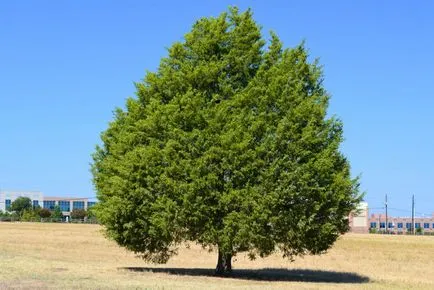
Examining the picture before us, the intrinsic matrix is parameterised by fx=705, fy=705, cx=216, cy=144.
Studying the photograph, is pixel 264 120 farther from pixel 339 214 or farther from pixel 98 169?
pixel 98 169

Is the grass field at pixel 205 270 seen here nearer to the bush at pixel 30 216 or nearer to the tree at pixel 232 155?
the tree at pixel 232 155

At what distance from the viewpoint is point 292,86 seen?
33.9m

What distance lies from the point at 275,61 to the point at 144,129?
7386 millimetres

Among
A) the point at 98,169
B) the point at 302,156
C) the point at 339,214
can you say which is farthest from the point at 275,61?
the point at 98,169

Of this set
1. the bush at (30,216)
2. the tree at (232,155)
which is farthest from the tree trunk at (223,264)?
the bush at (30,216)

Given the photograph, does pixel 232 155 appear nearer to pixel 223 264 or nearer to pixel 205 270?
pixel 223 264

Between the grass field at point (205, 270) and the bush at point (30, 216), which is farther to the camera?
the bush at point (30, 216)

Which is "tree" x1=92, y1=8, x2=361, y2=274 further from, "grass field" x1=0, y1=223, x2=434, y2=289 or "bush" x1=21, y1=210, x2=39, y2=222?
"bush" x1=21, y1=210, x2=39, y2=222

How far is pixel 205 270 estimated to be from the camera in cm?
4062

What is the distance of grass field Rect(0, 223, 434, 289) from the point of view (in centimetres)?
2802

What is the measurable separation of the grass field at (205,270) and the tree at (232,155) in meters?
2.23

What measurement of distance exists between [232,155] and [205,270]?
11.2 meters

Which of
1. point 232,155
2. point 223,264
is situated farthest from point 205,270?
point 232,155

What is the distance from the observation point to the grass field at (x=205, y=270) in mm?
28016
